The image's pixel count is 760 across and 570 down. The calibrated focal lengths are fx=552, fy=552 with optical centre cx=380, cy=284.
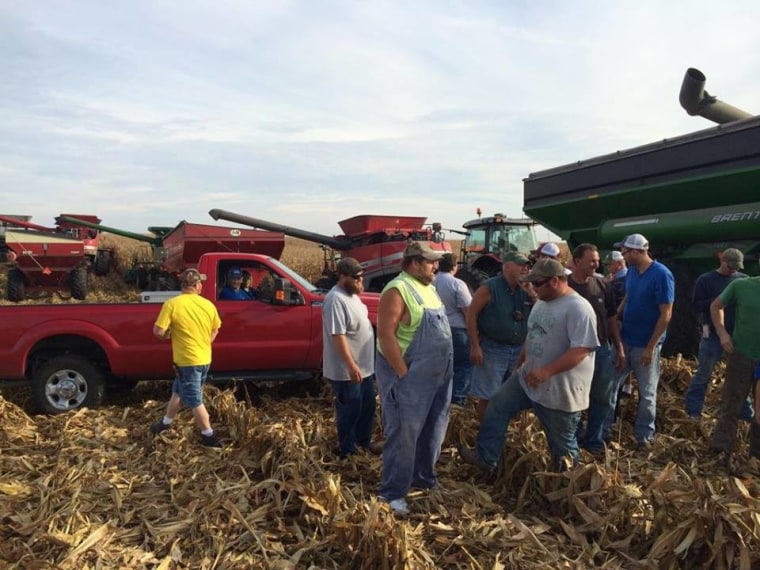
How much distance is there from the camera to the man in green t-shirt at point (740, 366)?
4266 mm

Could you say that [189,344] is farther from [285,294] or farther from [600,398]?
[600,398]

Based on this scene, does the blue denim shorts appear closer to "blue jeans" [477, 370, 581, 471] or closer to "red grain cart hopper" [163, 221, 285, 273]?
"blue jeans" [477, 370, 581, 471]

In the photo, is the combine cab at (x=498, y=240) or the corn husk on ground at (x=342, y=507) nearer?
the corn husk on ground at (x=342, y=507)

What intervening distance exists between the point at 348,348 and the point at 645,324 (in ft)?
8.28

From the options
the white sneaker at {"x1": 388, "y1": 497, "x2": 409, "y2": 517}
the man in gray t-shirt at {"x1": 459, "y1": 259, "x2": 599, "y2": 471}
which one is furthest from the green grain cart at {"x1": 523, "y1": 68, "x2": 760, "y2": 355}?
the white sneaker at {"x1": 388, "y1": 497, "x2": 409, "y2": 517}

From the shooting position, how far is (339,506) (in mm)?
3465

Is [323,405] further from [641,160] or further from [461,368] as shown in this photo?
[641,160]

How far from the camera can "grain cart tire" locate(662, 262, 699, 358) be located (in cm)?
707

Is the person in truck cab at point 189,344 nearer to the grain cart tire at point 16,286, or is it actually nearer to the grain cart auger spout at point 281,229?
the grain cart auger spout at point 281,229

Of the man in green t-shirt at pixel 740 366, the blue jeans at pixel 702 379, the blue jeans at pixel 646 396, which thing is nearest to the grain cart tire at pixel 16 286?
the blue jeans at pixel 646 396

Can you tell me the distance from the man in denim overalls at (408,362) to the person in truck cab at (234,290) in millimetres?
3108

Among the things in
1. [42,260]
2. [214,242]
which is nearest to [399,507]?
[214,242]

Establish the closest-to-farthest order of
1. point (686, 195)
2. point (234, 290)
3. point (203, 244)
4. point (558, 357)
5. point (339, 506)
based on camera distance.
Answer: point (339, 506), point (558, 357), point (234, 290), point (686, 195), point (203, 244)

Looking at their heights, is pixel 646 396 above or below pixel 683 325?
below
